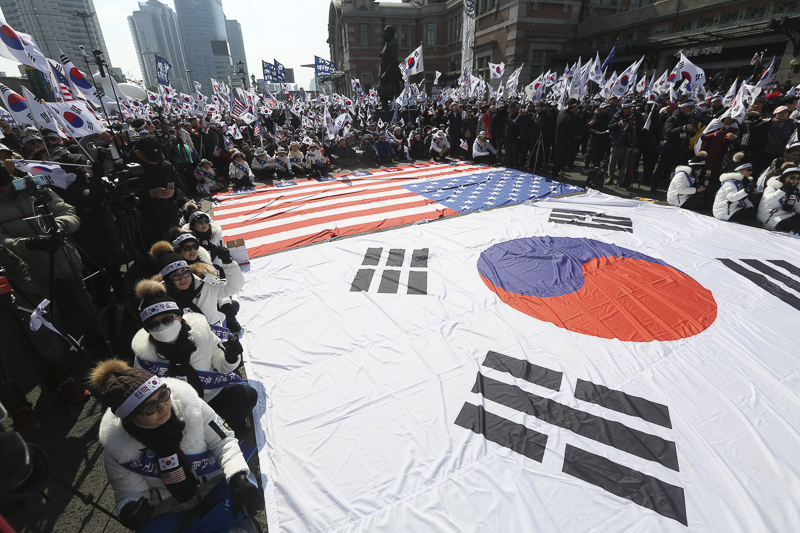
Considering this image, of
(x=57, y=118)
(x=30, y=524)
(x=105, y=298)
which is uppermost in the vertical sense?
(x=57, y=118)

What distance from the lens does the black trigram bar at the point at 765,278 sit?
405 cm

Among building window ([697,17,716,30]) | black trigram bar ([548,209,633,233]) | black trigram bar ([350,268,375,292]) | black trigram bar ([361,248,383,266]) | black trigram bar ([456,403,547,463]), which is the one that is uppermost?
building window ([697,17,716,30])

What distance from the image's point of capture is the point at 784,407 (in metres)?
2.73

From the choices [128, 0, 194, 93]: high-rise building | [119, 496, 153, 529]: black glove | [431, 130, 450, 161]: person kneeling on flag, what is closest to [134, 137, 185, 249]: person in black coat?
[119, 496, 153, 529]: black glove

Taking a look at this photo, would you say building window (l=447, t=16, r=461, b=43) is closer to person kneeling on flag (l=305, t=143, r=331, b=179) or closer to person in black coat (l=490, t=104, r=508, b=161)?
person in black coat (l=490, t=104, r=508, b=161)

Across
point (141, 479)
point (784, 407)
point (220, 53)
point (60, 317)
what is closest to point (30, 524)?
point (141, 479)

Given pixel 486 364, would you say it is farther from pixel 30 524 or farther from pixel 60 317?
pixel 60 317

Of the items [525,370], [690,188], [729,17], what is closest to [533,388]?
[525,370]

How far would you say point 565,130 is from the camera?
368 inches

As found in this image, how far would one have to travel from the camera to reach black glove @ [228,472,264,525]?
1833 mm

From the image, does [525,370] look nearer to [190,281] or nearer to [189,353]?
[189,353]

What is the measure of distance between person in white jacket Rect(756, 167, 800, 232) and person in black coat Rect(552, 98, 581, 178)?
14.3 ft

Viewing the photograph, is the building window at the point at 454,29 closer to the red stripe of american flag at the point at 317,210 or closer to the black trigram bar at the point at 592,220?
the red stripe of american flag at the point at 317,210

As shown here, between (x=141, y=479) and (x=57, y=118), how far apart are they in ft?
17.8
